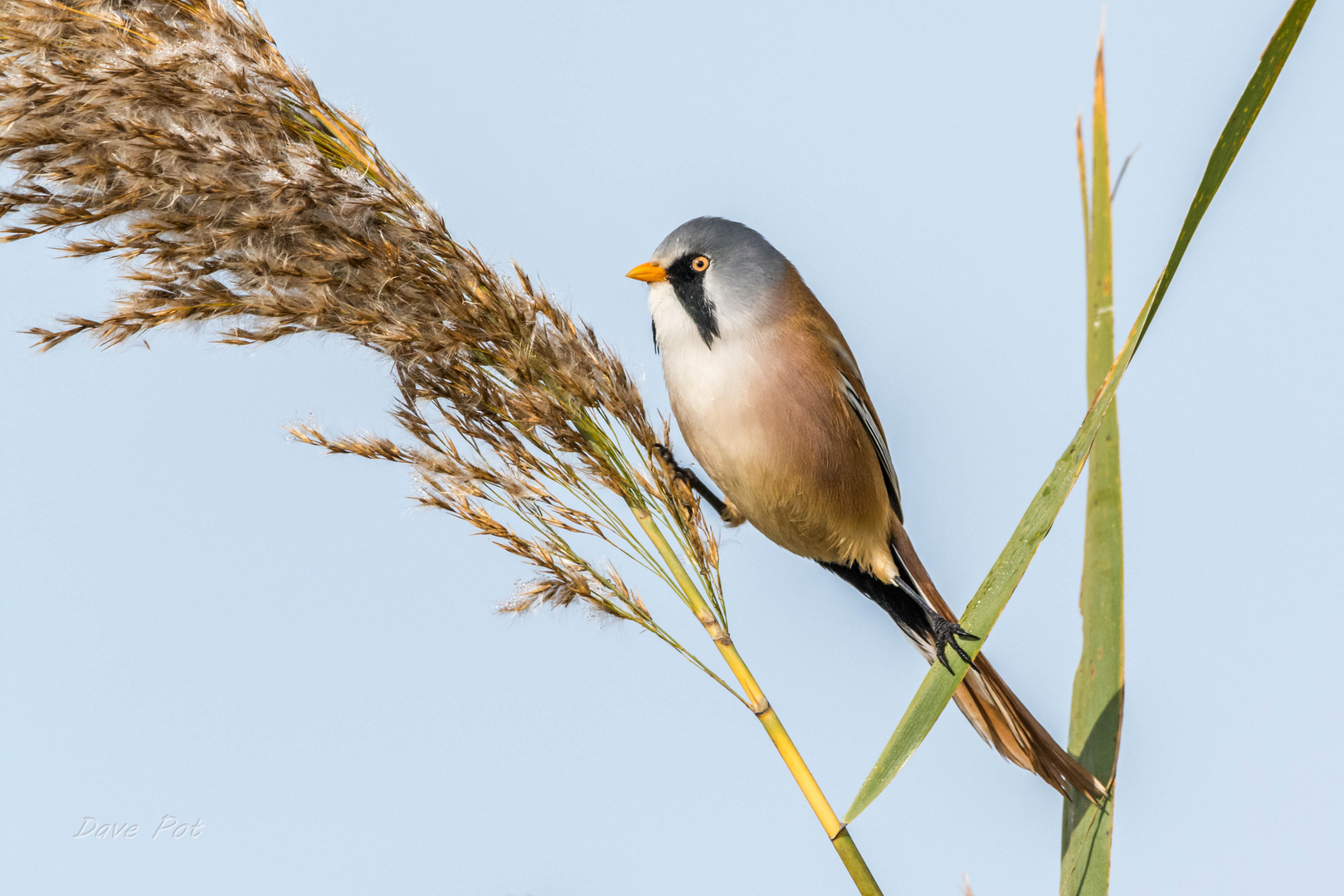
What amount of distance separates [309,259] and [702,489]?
632mm

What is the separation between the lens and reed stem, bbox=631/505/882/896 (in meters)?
0.94

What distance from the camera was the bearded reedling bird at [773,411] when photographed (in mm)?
1155

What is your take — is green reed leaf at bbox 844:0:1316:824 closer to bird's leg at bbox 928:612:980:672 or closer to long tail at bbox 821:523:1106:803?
bird's leg at bbox 928:612:980:672

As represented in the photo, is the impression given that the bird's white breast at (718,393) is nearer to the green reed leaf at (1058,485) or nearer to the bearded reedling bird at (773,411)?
the bearded reedling bird at (773,411)

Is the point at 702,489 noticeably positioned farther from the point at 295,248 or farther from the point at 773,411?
the point at 295,248

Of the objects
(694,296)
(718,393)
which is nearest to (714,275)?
(694,296)

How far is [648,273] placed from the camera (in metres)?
1.21

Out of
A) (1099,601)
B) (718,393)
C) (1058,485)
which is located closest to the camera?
(1058,485)

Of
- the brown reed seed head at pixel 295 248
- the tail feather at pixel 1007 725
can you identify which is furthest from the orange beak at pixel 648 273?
the tail feather at pixel 1007 725

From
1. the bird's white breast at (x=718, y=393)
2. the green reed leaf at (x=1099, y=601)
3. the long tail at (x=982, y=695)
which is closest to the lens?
the green reed leaf at (x=1099, y=601)

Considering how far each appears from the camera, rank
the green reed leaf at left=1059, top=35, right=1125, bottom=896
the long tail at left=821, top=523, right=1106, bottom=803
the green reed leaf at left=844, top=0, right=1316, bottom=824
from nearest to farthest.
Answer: the green reed leaf at left=844, top=0, right=1316, bottom=824 < the green reed leaf at left=1059, top=35, right=1125, bottom=896 < the long tail at left=821, top=523, right=1106, bottom=803

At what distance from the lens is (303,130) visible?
3.17 ft

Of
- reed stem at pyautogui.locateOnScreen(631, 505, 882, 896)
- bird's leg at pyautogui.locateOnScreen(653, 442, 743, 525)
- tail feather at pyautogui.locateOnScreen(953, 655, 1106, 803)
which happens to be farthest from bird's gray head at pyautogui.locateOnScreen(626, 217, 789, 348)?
tail feather at pyautogui.locateOnScreen(953, 655, 1106, 803)

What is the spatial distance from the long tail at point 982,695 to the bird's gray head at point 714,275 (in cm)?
43
